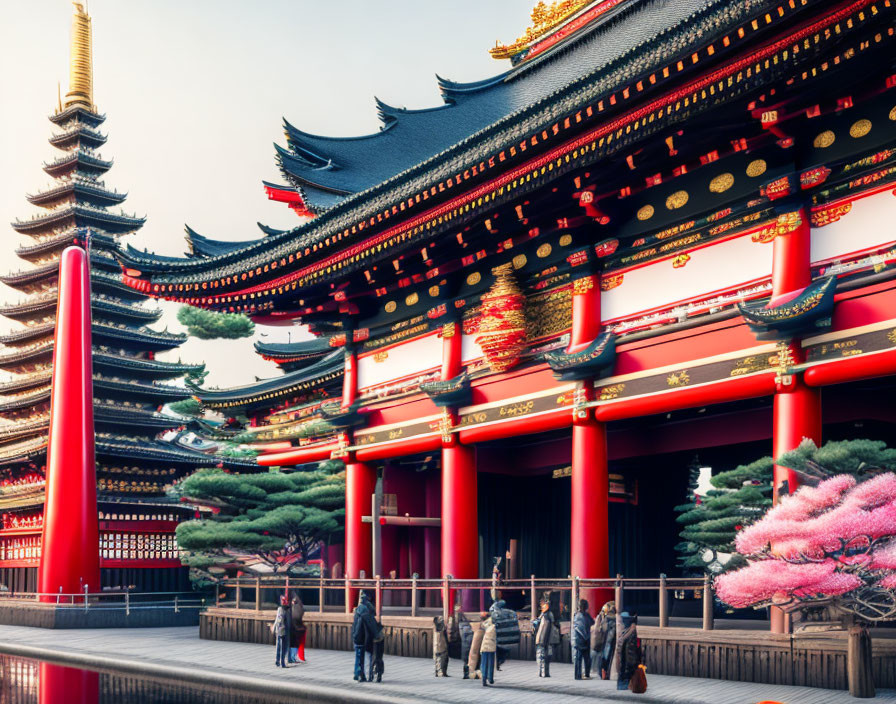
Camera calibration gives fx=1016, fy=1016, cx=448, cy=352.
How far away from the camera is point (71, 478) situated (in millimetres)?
34125

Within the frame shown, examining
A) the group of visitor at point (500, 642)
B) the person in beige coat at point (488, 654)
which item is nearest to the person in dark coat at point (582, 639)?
the group of visitor at point (500, 642)

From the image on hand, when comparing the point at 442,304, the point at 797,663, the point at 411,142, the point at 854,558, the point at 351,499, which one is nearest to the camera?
the point at 854,558

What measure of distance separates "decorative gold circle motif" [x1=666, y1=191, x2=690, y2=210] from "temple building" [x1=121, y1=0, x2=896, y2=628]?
26 millimetres

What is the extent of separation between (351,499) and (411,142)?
11.0 metres

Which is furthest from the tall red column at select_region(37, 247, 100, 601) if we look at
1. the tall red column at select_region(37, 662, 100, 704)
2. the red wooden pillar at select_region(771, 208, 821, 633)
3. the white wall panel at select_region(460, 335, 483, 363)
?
the red wooden pillar at select_region(771, 208, 821, 633)

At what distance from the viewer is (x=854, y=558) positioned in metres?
12.0

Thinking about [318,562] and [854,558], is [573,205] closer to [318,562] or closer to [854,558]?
[854,558]

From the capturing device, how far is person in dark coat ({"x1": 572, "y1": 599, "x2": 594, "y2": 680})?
1564 cm

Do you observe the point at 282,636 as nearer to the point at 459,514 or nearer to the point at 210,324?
the point at 459,514

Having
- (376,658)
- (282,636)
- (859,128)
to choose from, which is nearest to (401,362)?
(282,636)

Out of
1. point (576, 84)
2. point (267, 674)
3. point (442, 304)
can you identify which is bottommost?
point (267, 674)

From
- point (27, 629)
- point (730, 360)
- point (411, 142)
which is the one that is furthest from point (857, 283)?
point (27, 629)

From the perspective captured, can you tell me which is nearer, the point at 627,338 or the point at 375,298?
the point at 627,338

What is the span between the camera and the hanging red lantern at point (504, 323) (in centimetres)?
2016
